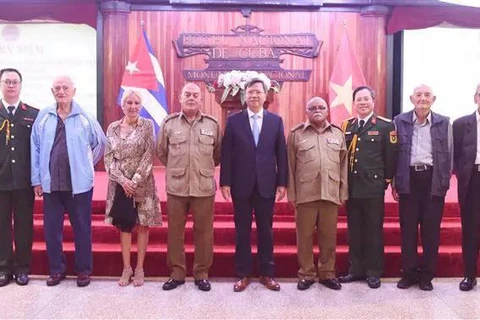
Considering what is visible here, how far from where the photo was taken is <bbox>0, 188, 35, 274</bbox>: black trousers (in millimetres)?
3393

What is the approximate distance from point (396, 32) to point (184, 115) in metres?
3.99

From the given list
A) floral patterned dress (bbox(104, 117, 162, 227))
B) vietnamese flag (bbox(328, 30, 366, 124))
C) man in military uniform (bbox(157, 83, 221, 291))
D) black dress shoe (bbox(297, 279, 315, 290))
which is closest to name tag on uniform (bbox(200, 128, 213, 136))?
man in military uniform (bbox(157, 83, 221, 291))

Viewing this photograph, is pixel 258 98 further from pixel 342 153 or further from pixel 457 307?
pixel 457 307

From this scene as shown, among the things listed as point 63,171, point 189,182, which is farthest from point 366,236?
point 63,171

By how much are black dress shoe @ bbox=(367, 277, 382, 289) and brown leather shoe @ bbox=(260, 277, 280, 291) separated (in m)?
0.60

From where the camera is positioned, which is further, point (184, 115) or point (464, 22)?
point (464, 22)

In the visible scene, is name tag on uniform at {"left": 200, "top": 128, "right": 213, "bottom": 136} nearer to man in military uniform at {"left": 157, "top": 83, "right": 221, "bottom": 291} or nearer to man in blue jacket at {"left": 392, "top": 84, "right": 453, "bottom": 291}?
man in military uniform at {"left": 157, "top": 83, "right": 221, "bottom": 291}

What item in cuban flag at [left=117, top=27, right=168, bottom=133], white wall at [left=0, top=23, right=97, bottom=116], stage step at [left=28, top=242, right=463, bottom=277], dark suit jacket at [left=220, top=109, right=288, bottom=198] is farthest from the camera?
white wall at [left=0, top=23, right=97, bottom=116]

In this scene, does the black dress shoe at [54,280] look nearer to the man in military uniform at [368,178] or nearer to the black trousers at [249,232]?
the black trousers at [249,232]

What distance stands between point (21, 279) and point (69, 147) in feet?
3.00

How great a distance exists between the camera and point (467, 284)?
3.32 metres

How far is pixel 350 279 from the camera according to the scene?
3.47m

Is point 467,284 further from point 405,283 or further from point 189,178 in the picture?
point 189,178

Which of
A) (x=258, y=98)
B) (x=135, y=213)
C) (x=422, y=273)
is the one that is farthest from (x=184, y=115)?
(x=422, y=273)
